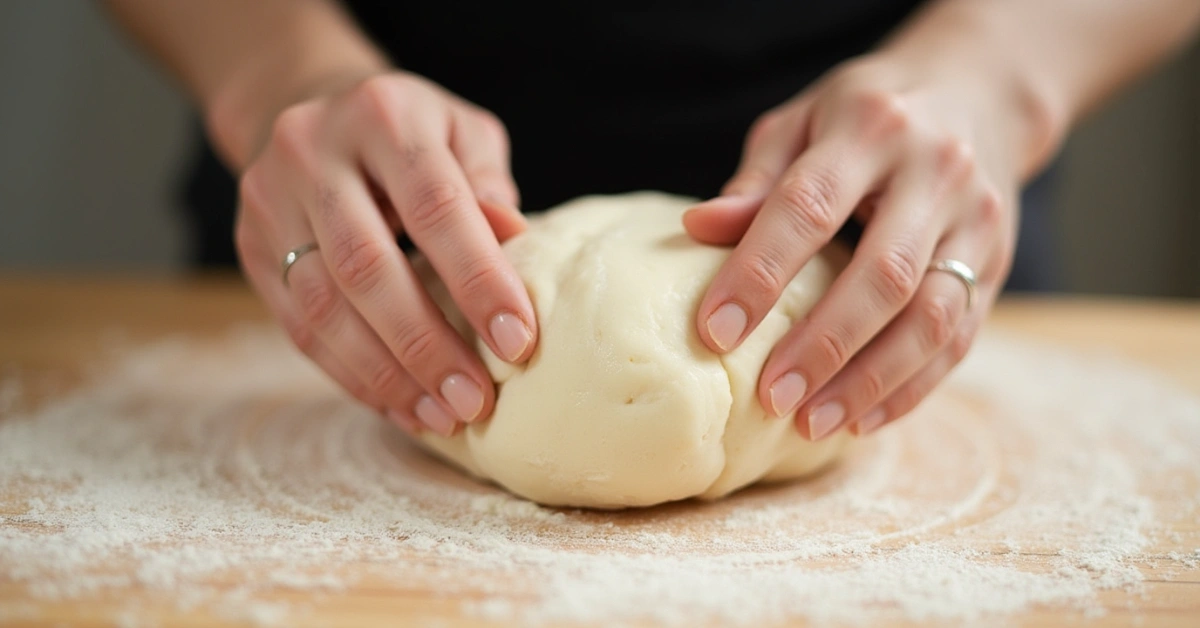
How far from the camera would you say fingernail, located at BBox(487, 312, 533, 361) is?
129cm

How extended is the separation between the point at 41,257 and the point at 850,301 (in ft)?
12.5

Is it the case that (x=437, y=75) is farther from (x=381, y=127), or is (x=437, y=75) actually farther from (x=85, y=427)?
(x=85, y=427)

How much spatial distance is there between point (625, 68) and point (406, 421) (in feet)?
3.46

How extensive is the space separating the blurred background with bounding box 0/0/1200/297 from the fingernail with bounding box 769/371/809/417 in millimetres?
3034

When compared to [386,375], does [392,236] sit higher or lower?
higher

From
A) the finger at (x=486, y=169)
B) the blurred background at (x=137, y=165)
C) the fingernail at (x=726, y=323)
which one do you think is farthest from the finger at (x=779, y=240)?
the blurred background at (x=137, y=165)

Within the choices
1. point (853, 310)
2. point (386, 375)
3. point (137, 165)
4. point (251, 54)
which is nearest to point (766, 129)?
point (853, 310)

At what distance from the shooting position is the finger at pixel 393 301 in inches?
52.6

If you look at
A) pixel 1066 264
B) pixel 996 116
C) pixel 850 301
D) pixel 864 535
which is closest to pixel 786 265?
pixel 850 301

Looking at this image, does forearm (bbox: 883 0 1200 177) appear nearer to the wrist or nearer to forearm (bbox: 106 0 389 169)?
the wrist

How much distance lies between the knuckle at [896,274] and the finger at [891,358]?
61mm

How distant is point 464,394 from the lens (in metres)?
1.35

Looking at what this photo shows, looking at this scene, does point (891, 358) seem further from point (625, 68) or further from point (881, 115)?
point (625, 68)

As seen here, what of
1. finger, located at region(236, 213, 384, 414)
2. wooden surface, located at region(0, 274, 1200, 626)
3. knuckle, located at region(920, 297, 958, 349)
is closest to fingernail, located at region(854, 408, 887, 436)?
knuckle, located at region(920, 297, 958, 349)
